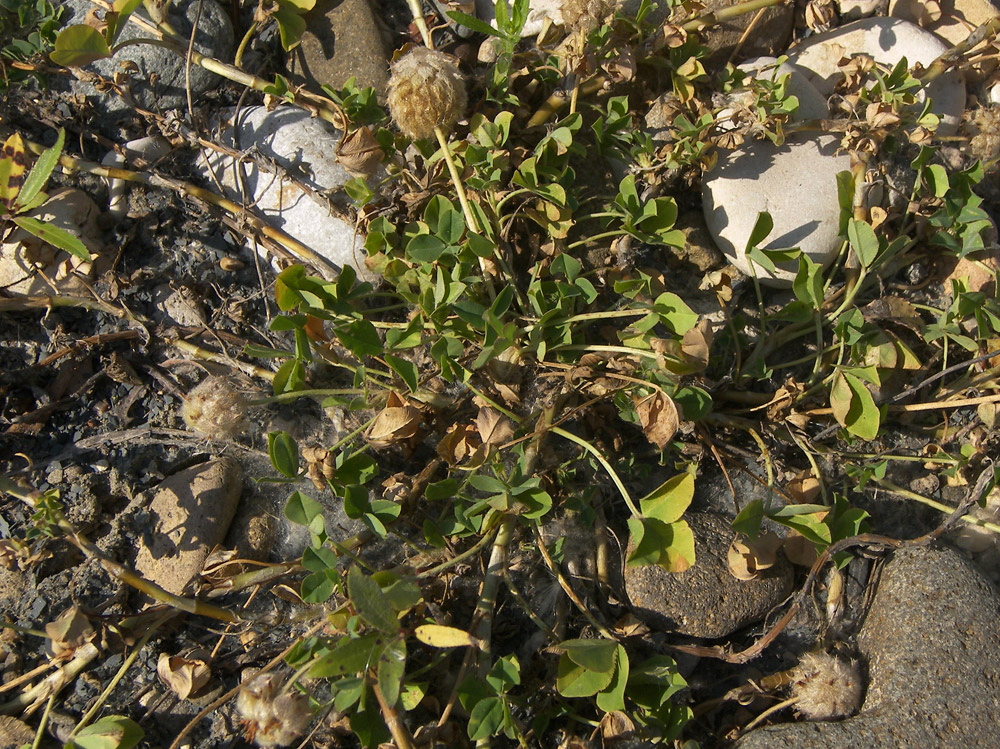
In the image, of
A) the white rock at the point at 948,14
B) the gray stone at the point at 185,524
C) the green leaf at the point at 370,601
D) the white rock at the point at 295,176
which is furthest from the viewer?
the white rock at the point at 948,14

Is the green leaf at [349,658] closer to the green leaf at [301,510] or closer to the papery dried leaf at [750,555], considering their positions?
the green leaf at [301,510]

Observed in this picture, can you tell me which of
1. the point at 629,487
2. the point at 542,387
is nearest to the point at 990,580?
the point at 629,487

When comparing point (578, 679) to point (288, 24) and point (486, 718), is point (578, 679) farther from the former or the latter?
point (288, 24)

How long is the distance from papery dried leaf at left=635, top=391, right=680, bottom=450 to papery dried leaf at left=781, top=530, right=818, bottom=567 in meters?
0.60

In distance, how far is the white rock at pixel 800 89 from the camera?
2430 mm

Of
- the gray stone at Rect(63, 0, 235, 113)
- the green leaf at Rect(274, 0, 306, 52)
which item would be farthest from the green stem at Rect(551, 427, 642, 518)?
the gray stone at Rect(63, 0, 235, 113)

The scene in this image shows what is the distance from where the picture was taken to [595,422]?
225 cm

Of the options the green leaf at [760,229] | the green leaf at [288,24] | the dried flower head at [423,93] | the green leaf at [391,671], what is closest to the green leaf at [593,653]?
the green leaf at [391,671]

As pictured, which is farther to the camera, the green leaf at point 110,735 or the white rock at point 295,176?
the white rock at point 295,176

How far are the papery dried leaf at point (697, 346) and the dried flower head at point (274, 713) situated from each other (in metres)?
1.34

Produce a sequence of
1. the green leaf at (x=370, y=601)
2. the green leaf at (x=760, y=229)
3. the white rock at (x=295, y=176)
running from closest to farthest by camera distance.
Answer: the green leaf at (x=370, y=601) → the green leaf at (x=760, y=229) → the white rock at (x=295, y=176)

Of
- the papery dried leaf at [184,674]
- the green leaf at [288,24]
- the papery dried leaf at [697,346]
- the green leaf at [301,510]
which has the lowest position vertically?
the papery dried leaf at [184,674]

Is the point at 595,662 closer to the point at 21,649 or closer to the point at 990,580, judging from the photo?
the point at 990,580

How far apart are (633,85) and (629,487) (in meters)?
1.37
